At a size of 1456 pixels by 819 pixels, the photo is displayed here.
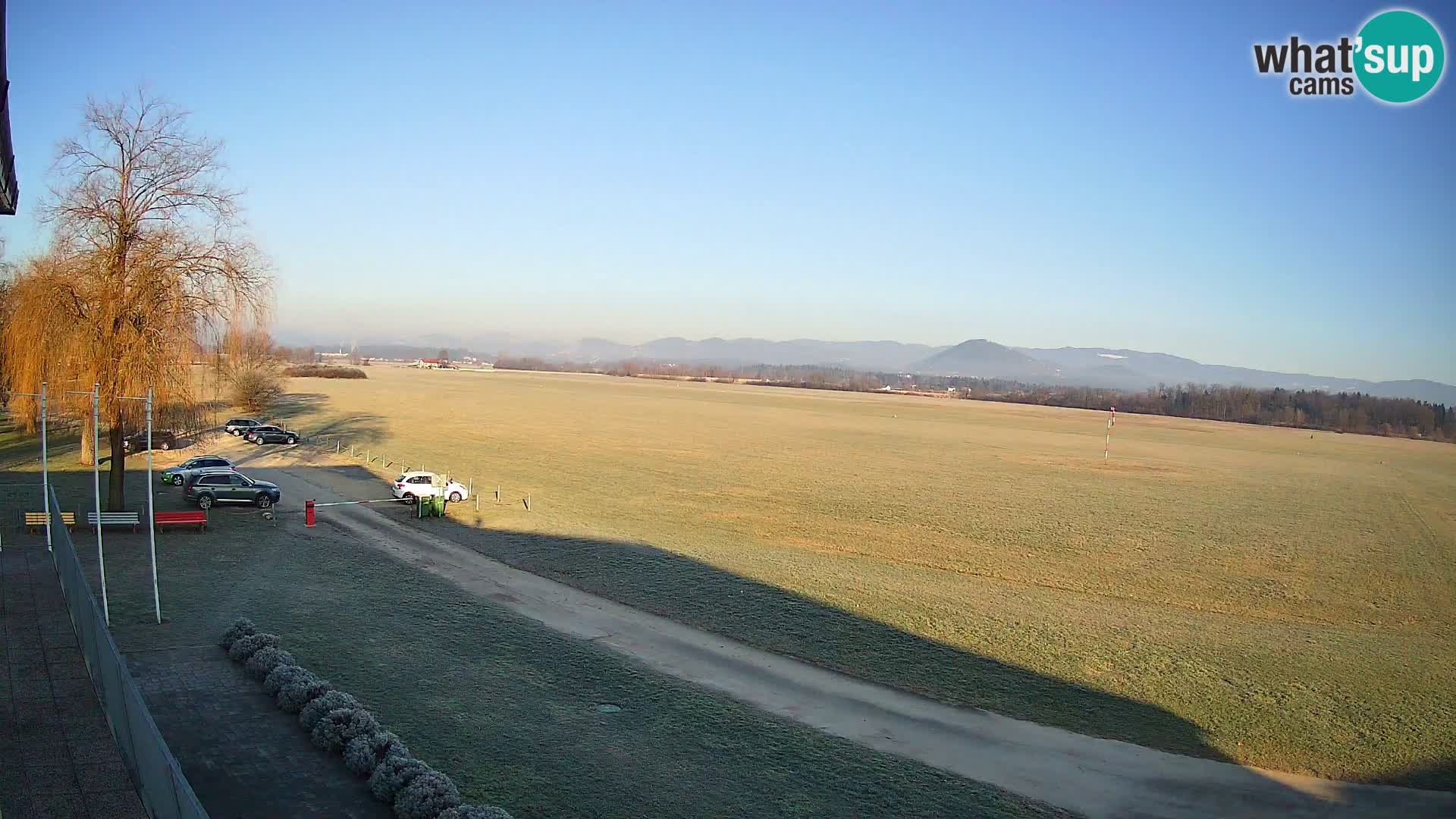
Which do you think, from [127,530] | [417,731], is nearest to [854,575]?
[417,731]

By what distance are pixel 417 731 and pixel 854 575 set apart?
14.9 m

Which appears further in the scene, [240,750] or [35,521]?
[35,521]

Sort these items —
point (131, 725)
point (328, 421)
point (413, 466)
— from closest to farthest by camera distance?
1. point (131, 725)
2. point (413, 466)
3. point (328, 421)

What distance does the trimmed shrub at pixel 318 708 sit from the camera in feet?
41.6

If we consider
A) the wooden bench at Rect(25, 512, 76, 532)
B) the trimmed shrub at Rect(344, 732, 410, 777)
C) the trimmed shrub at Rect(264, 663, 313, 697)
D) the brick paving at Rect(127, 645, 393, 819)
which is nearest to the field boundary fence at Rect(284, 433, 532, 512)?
the wooden bench at Rect(25, 512, 76, 532)

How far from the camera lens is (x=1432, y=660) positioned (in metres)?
20.5

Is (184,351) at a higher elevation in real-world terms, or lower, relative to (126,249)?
lower

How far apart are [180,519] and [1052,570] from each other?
27.3 m

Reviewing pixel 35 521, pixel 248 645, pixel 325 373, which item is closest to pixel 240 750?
pixel 248 645

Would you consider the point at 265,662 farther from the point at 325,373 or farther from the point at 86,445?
the point at 325,373

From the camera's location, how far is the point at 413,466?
45.5 m

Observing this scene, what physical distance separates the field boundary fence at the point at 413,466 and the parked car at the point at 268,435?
5.35 ft

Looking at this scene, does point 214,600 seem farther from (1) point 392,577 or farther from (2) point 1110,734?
(2) point 1110,734

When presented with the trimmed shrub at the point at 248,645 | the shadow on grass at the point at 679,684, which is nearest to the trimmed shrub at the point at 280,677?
the trimmed shrub at the point at 248,645
